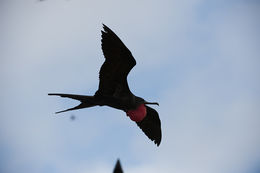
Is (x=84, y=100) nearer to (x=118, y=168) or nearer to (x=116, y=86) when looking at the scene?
(x=116, y=86)

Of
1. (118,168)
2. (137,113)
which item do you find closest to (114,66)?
(137,113)

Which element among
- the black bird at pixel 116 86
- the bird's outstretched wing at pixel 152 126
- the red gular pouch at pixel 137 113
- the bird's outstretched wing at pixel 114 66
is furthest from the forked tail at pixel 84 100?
the bird's outstretched wing at pixel 152 126

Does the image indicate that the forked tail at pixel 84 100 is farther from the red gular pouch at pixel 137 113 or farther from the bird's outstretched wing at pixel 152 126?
the bird's outstretched wing at pixel 152 126

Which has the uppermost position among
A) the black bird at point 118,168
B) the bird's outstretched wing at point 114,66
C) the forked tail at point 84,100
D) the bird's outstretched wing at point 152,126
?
the bird's outstretched wing at point 114,66

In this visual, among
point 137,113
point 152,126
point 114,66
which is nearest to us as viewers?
point 114,66

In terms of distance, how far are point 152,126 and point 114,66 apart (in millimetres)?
2959

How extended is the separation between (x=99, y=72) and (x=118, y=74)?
1.60 feet

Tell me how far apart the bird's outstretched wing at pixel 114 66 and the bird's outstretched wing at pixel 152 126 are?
6.77ft

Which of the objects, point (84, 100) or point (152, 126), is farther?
point (152, 126)

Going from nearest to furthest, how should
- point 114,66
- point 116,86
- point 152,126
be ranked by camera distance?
point 114,66 → point 116,86 → point 152,126

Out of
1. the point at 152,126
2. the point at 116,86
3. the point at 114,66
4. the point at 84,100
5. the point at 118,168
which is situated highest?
the point at 114,66

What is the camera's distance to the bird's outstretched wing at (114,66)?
457 inches

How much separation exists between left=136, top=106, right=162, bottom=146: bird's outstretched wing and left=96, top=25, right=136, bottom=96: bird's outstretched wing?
2064mm

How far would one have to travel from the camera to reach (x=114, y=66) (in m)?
12.2
